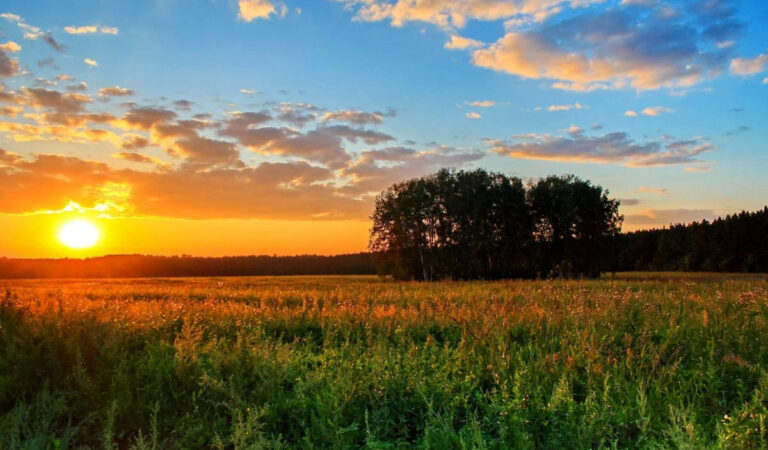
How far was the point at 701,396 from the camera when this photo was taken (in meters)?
6.09

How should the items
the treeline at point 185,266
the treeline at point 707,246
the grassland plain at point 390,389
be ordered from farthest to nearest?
the treeline at point 707,246 → the treeline at point 185,266 → the grassland plain at point 390,389

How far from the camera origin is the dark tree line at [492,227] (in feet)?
177

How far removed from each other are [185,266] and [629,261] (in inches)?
3422

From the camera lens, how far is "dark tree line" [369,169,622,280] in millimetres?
53938

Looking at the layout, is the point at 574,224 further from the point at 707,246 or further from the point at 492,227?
the point at 707,246

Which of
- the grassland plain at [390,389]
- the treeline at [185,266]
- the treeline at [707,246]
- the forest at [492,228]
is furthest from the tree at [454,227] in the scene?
A: the grassland plain at [390,389]

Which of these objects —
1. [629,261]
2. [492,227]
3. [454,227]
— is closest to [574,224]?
[492,227]

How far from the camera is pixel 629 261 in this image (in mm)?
106062

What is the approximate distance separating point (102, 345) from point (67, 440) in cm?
190

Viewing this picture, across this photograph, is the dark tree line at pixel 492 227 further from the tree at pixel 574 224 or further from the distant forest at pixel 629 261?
the distant forest at pixel 629 261

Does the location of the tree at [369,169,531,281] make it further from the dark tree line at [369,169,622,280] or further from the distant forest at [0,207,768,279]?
the distant forest at [0,207,768,279]

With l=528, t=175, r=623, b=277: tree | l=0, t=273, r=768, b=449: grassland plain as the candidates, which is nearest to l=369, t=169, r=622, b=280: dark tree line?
l=528, t=175, r=623, b=277: tree

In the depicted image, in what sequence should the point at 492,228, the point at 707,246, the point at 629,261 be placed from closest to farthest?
the point at 492,228 → the point at 707,246 → the point at 629,261

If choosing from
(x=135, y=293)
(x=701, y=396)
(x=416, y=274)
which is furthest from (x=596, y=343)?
(x=416, y=274)
